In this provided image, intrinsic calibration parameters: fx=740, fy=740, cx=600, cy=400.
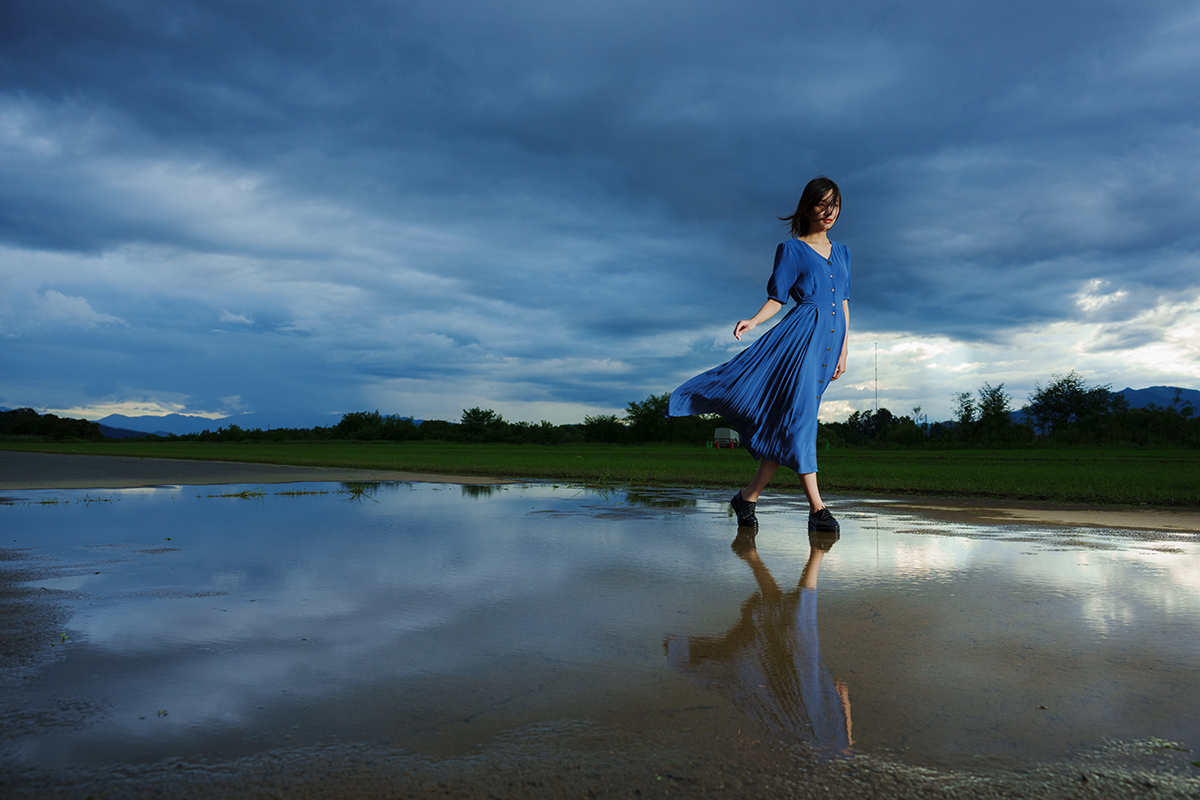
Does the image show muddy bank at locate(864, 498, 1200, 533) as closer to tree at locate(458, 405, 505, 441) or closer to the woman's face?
the woman's face

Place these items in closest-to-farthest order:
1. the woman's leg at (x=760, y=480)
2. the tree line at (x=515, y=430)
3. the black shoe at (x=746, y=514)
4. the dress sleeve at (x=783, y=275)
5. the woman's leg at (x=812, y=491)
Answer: the woman's leg at (x=812, y=491) → the black shoe at (x=746, y=514) → the woman's leg at (x=760, y=480) → the dress sleeve at (x=783, y=275) → the tree line at (x=515, y=430)

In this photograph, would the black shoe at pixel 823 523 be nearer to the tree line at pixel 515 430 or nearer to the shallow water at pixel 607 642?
the shallow water at pixel 607 642

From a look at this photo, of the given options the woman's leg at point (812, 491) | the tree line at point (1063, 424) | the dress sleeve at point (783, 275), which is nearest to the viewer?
the woman's leg at point (812, 491)

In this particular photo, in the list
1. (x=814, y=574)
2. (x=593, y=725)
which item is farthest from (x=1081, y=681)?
(x=814, y=574)

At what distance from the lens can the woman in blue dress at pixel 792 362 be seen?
522 centimetres

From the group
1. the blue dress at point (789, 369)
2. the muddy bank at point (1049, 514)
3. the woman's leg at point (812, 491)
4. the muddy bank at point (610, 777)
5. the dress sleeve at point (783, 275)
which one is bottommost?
the muddy bank at point (610, 777)

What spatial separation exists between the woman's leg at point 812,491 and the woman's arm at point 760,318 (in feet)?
3.55

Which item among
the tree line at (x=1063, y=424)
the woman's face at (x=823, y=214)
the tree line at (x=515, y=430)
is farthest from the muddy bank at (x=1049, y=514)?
the tree line at (x=515, y=430)

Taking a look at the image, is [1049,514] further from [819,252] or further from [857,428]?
[857,428]

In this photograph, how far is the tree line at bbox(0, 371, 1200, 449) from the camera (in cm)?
4469

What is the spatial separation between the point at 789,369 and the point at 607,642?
135 inches

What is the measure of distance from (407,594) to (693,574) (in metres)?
1.31

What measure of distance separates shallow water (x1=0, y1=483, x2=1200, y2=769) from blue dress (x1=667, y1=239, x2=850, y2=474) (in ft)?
3.17

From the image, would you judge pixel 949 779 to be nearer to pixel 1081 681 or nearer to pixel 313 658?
pixel 1081 681
